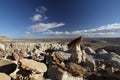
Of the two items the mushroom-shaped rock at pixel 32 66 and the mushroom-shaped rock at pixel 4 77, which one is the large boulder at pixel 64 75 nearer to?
the mushroom-shaped rock at pixel 32 66

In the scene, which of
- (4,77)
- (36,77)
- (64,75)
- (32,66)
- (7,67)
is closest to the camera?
(4,77)

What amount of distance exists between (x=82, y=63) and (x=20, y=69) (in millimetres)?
3650

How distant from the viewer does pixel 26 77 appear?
9.01m

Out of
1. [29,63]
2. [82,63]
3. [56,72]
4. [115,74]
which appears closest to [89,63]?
[82,63]

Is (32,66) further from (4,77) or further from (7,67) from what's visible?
(7,67)

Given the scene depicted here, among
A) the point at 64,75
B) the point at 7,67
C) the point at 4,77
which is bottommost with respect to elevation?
the point at 64,75

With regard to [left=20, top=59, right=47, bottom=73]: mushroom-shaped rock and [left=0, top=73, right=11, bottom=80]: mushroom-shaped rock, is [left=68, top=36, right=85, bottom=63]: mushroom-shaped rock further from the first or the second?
[left=0, top=73, right=11, bottom=80]: mushroom-shaped rock

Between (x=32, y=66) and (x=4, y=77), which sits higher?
(x=32, y=66)

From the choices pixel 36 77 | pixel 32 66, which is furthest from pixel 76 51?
pixel 36 77

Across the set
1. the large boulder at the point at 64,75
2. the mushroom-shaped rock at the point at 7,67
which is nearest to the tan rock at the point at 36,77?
the large boulder at the point at 64,75

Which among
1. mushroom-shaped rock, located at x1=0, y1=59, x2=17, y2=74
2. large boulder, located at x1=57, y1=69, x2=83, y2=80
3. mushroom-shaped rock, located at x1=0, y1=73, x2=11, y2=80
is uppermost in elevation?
mushroom-shaped rock, located at x1=0, y1=59, x2=17, y2=74

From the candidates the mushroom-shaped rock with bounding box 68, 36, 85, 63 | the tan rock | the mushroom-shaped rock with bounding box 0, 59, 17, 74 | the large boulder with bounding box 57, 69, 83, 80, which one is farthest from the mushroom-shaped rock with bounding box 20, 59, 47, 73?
the mushroom-shaped rock with bounding box 68, 36, 85, 63

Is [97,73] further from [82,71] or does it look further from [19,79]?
[19,79]

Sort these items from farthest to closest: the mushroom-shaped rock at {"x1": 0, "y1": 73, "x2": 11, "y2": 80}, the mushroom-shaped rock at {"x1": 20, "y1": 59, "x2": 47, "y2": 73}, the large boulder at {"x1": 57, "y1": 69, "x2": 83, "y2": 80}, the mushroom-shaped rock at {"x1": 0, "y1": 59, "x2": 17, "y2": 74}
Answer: the mushroom-shaped rock at {"x1": 0, "y1": 59, "x2": 17, "y2": 74} < the large boulder at {"x1": 57, "y1": 69, "x2": 83, "y2": 80} < the mushroom-shaped rock at {"x1": 20, "y1": 59, "x2": 47, "y2": 73} < the mushroom-shaped rock at {"x1": 0, "y1": 73, "x2": 11, "y2": 80}
